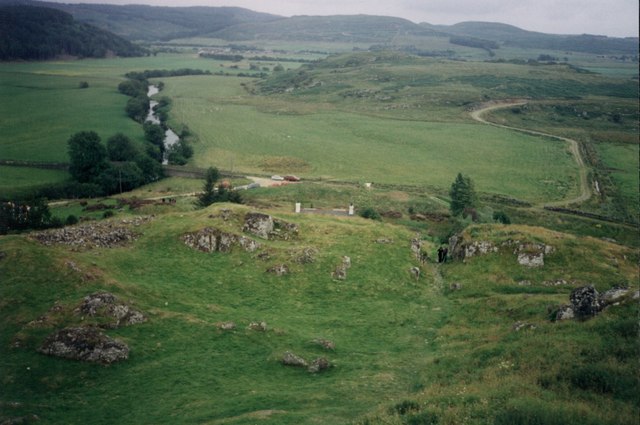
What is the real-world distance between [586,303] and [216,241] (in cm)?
3466

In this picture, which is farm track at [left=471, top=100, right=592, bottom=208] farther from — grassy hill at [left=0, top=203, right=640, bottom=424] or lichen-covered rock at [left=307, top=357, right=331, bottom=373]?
lichen-covered rock at [left=307, top=357, right=331, bottom=373]

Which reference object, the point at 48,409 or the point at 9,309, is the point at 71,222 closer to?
the point at 9,309

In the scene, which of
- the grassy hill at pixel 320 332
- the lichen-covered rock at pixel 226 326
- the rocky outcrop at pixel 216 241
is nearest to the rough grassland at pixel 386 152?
the grassy hill at pixel 320 332

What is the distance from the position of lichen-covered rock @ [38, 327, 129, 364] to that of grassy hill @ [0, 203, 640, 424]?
656 mm

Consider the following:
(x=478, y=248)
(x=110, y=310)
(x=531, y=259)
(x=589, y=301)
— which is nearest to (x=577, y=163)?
(x=478, y=248)

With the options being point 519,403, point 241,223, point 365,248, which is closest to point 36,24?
point 241,223

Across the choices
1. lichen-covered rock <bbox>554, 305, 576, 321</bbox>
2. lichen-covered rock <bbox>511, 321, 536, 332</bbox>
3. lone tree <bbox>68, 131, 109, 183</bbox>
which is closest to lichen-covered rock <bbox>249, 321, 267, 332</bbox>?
lichen-covered rock <bbox>511, 321, 536, 332</bbox>

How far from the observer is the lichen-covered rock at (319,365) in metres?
32.2

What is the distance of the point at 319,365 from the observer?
32.4m

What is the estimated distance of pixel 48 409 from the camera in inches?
1053

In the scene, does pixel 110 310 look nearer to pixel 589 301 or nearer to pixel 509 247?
pixel 589 301

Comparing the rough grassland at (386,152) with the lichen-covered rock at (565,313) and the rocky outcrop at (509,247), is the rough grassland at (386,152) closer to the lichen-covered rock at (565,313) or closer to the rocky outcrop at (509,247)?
the rocky outcrop at (509,247)

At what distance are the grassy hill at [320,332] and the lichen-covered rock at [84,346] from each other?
0.66 m

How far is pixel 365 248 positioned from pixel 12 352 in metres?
34.6
